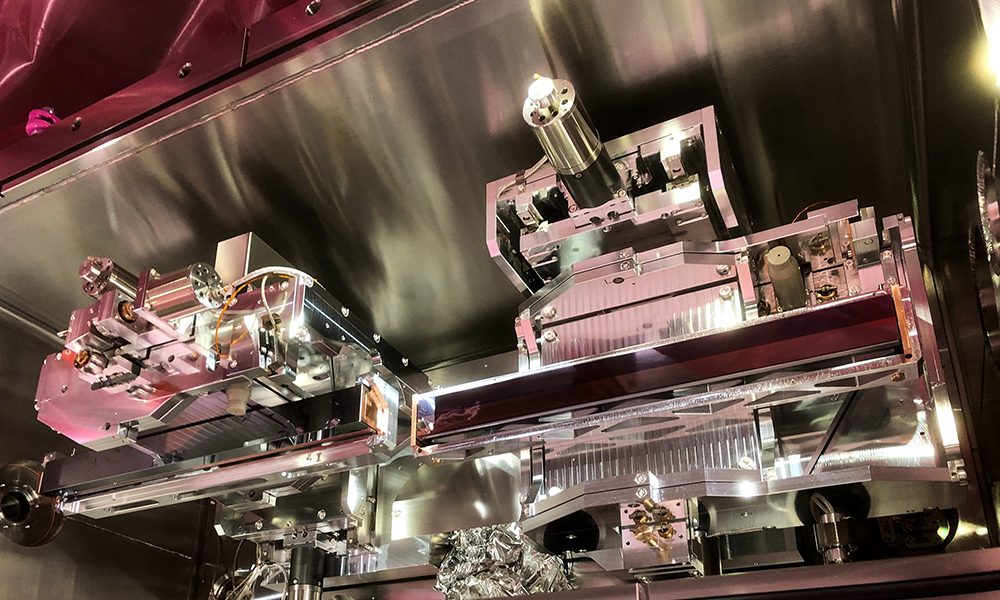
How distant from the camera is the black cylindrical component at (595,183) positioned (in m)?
1.16

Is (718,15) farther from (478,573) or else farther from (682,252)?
(478,573)

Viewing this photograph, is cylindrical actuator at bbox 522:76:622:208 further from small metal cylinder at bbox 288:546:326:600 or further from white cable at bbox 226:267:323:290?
small metal cylinder at bbox 288:546:326:600

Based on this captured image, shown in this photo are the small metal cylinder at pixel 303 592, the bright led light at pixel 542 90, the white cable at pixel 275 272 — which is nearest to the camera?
the bright led light at pixel 542 90

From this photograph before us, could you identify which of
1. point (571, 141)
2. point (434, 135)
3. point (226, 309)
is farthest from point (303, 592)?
point (571, 141)

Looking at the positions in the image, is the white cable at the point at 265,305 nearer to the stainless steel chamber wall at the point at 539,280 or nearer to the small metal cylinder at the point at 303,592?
the stainless steel chamber wall at the point at 539,280

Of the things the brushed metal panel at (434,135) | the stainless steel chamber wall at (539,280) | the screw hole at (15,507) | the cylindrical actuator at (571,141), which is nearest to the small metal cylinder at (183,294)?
the stainless steel chamber wall at (539,280)

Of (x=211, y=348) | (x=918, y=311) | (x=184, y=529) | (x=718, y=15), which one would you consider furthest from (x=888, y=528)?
(x=184, y=529)

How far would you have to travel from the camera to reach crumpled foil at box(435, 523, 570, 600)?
143cm

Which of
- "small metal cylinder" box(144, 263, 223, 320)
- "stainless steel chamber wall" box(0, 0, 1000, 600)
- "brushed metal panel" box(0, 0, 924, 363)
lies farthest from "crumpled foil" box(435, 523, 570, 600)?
"small metal cylinder" box(144, 263, 223, 320)

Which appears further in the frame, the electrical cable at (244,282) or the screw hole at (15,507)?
the screw hole at (15,507)

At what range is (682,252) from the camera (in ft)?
3.94

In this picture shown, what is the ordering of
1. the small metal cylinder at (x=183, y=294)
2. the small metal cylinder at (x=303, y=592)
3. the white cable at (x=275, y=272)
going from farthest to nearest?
the small metal cylinder at (x=303, y=592) < the white cable at (x=275, y=272) < the small metal cylinder at (x=183, y=294)

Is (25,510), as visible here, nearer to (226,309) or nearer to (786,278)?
(226,309)

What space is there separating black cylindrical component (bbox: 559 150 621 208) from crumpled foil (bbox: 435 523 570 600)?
1.83 ft
